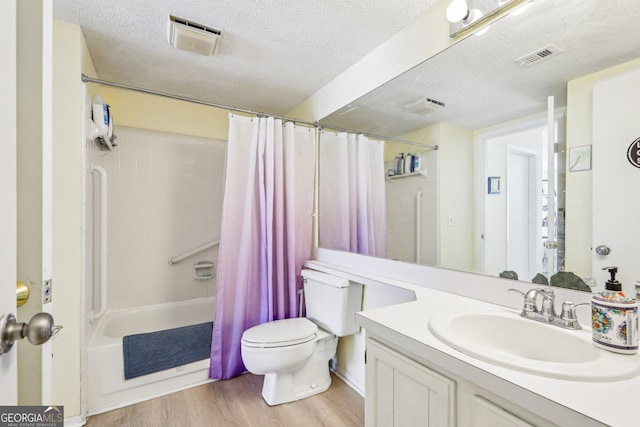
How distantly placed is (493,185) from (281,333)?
1.42 meters

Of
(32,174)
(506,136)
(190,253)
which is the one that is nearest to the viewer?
(32,174)

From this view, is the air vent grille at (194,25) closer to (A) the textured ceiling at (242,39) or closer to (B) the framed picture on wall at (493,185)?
(A) the textured ceiling at (242,39)

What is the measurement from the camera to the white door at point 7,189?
49cm

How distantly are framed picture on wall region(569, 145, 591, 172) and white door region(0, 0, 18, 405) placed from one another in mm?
1522

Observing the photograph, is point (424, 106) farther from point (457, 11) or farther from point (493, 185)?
point (493, 185)

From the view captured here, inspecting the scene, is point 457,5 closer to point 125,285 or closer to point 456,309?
point 456,309

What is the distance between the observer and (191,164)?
8.86 feet

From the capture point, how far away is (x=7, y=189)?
514 millimetres

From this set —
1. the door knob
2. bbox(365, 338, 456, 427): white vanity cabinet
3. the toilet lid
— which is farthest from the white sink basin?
the toilet lid

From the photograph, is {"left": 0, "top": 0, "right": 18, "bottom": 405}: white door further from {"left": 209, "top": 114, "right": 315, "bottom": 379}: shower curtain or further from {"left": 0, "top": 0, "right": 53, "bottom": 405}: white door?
{"left": 209, "top": 114, "right": 315, "bottom": 379}: shower curtain

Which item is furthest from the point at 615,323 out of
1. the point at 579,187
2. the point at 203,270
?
the point at 203,270

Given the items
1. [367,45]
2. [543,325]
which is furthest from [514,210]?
[367,45]

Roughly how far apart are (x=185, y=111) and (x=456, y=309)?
8.64ft

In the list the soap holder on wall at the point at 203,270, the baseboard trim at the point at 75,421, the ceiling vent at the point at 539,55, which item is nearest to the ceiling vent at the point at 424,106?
the ceiling vent at the point at 539,55
